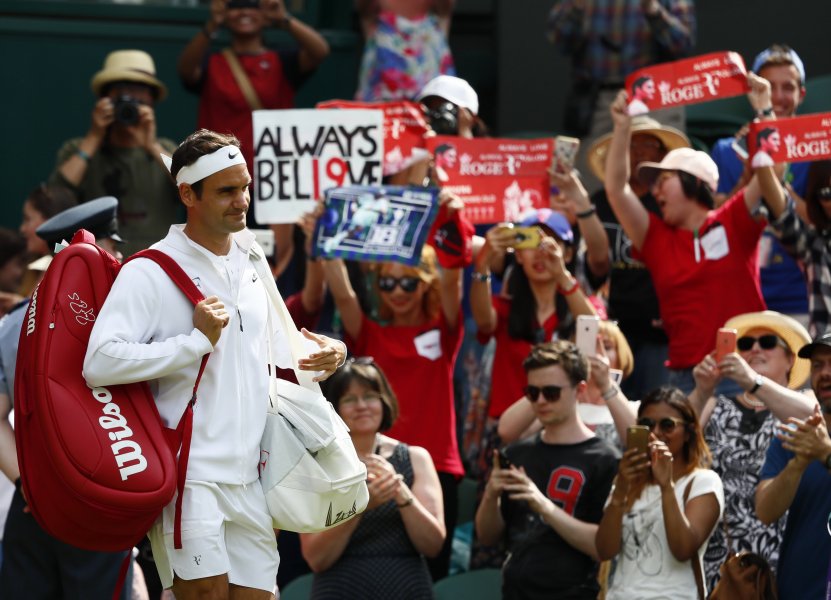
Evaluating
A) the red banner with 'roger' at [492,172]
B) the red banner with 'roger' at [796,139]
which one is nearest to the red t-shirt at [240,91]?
the red banner with 'roger' at [492,172]

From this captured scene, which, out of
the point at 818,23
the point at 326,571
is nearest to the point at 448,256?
the point at 326,571

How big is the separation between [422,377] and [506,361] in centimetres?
43

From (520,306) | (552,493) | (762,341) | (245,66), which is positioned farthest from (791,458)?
(245,66)

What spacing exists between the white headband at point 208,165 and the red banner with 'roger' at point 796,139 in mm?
3176

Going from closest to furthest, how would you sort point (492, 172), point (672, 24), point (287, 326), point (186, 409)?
point (186, 409)
point (287, 326)
point (492, 172)
point (672, 24)

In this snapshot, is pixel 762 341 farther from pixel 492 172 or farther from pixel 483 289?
pixel 492 172

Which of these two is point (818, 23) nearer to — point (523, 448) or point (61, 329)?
point (523, 448)

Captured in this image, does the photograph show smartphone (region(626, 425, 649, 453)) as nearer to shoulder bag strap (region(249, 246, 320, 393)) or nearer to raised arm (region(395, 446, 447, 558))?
raised arm (region(395, 446, 447, 558))

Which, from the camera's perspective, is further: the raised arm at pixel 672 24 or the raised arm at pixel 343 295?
the raised arm at pixel 672 24

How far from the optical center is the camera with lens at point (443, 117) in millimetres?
8141

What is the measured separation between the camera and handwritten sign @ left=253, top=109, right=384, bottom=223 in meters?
7.51

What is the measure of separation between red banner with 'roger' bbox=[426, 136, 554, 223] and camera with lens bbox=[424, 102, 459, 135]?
41 cm

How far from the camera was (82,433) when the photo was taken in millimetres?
4562

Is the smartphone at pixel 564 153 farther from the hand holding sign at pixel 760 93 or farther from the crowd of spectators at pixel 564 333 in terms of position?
the hand holding sign at pixel 760 93
